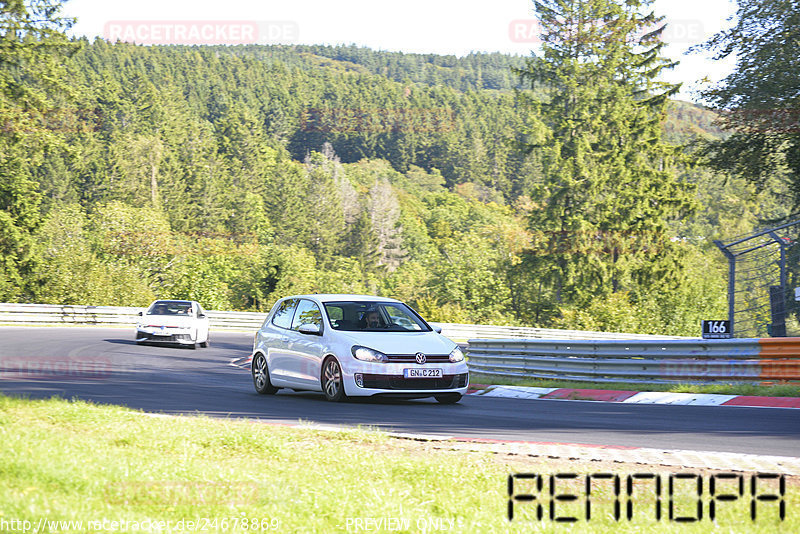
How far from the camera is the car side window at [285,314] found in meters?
15.0

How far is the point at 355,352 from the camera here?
13273 mm

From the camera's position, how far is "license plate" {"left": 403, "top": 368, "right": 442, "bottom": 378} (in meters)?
13.2

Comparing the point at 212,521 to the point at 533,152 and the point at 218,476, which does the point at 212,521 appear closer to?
the point at 218,476

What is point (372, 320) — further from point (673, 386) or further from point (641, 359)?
point (641, 359)

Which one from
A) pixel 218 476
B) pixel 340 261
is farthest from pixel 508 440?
pixel 340 261

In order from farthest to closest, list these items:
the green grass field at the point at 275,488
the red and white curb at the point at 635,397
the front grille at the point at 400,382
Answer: the red and white curb at the point at 635,397, the front grille at the point at 400,382, the green grass field at the point at 275,488

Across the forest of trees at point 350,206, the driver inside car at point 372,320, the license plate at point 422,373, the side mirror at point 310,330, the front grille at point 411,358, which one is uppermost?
the forest of trees at point 350,206

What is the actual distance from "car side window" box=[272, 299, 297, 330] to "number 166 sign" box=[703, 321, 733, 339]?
7829 millimetres

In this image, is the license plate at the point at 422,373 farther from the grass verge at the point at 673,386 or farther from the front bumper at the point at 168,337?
the front bumper at the point at 168,337

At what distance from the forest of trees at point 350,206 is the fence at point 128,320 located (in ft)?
22.3

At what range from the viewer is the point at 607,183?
5603 cm

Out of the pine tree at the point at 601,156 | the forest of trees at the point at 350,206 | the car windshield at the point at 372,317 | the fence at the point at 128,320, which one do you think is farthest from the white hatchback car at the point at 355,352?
the pine tree at the point at 601,156

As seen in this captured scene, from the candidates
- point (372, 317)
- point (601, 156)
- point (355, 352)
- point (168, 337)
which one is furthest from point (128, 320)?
point (355, 352)

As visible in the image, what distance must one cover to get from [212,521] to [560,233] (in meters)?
51.8
